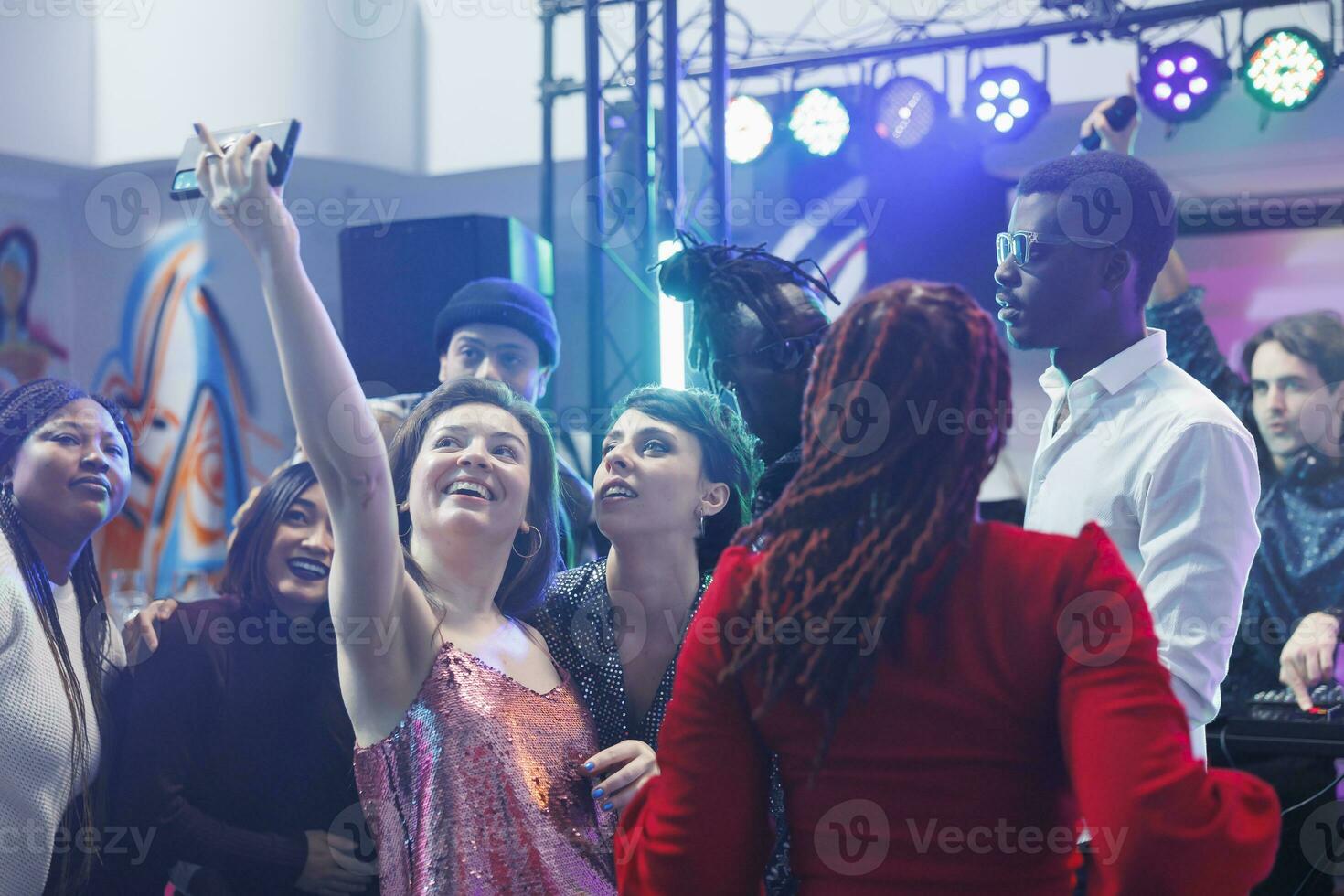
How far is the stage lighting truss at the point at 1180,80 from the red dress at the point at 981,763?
5123 millimetres

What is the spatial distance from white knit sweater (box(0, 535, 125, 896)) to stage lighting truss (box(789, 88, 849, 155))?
474 cm

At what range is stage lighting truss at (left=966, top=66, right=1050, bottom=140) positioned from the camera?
5.83 m

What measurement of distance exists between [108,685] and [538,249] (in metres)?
2.81

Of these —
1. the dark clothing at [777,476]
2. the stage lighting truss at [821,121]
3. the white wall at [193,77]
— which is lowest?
the dark clothing at [777,476]

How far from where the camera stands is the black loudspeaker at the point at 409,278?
4.40 m

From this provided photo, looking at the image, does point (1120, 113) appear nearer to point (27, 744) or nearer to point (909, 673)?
point (909, 673)

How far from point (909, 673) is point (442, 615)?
3.01 ft

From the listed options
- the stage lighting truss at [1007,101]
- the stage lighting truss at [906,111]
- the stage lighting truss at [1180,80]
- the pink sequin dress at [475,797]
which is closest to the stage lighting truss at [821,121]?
the stage lighting truss at [906,111]

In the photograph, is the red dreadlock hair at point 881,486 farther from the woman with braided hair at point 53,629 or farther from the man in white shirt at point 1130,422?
the woman with braided hair at point 53,629

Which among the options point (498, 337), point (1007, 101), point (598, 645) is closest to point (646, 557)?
point (598, 645)

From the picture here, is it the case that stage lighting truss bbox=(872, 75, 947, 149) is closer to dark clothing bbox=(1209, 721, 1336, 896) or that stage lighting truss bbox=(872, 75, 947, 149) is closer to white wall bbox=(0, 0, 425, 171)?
white wall bbox=(0, 0, 425, 171)

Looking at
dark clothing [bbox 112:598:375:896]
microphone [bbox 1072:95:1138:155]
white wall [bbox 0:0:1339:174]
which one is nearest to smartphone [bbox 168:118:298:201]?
dark clothing [bbox 112:598:375:896]

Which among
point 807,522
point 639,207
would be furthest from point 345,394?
point 639,207

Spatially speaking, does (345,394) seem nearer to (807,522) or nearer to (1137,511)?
(807,522)
